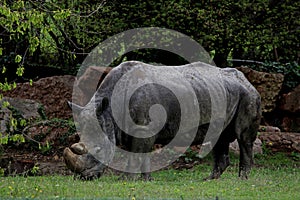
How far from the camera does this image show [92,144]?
9.76 meters

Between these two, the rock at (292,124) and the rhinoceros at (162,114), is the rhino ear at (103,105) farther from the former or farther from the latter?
the rock at (292,124)

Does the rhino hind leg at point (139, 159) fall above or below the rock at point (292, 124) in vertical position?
above

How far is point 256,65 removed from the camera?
21.1 meters

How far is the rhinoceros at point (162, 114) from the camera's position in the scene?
9883 millimetres

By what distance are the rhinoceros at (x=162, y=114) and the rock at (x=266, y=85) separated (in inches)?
268

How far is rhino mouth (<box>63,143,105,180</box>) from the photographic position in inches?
375

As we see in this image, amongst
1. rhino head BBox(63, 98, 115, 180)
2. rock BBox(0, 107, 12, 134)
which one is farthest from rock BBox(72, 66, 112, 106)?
rhino head BBox(63, 98, 115, 180)

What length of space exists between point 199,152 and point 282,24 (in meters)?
6.53

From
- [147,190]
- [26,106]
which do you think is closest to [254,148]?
[26,106]

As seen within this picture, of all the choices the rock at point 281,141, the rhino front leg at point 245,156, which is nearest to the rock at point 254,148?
the rock at point 281,141

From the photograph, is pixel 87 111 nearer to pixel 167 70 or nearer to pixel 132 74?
pixel 132 74

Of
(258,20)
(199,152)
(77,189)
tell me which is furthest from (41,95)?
(77,189)

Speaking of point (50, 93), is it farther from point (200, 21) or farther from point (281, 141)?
point (281, 141)

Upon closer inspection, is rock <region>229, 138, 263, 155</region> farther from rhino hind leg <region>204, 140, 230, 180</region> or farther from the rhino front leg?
the rhino front leg
